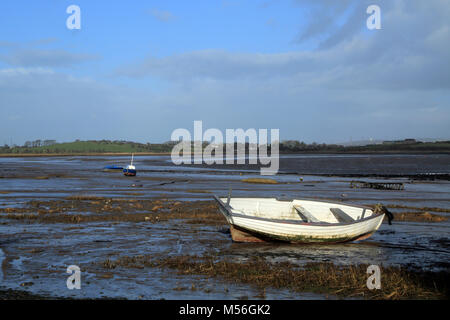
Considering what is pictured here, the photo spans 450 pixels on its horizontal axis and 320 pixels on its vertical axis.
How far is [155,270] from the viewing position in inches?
494

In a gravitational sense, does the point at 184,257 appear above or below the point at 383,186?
below

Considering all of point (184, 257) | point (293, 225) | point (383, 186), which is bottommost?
point (184, 257)

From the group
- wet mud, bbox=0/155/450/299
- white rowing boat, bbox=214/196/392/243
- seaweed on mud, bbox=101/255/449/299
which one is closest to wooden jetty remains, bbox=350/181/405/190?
wet mud, bbox=0/155/450/299

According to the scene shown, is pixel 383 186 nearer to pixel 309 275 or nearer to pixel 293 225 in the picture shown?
pixel 293 225

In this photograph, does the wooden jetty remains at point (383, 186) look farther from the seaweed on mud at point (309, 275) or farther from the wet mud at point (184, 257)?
the seaweed on mud at point (309, 275)

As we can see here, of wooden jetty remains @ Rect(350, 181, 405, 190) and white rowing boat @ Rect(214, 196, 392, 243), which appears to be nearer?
white rowing boat @ Rect(214, 196, 392, 243)

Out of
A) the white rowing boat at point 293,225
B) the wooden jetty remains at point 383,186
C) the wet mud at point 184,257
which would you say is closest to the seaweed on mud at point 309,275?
the wet mud at point 184,257

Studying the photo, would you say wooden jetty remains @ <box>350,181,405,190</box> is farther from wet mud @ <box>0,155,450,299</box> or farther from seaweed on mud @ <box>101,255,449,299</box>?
seaweed on mud @ <box>101,255,449,299</box>

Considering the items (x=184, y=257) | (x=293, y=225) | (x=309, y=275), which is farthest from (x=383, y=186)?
(x=309, y=275)

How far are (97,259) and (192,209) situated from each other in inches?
450

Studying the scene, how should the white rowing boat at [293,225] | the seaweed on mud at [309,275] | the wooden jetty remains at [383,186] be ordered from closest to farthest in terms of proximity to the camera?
the seaweed on mud at [309,275] → the white rowing boat at [293,225] → the wooden jetty remains at [383,186]

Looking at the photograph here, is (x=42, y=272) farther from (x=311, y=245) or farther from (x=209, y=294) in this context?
(x=311, y=245)
